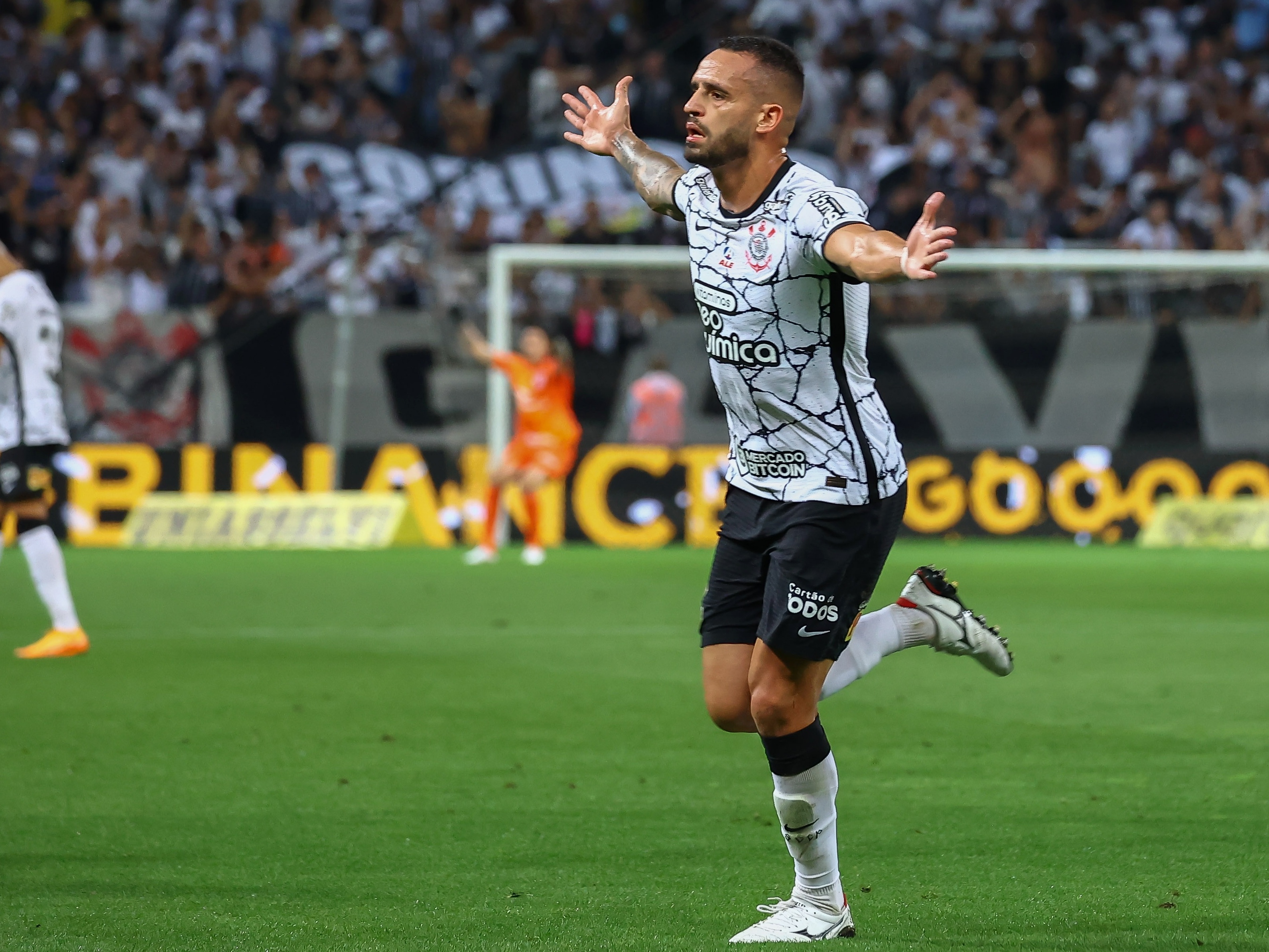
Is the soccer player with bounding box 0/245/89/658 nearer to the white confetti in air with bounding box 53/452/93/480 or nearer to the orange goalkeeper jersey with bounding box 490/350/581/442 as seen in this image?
the orange goalkeeper jersey with bounding box 490/350/581/442

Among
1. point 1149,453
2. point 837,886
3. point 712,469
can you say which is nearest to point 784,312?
point 837,886

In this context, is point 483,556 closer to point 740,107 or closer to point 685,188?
point 685,188

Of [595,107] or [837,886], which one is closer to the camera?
[837,886]

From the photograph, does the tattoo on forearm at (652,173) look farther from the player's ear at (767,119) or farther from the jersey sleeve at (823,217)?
the jersey sleeve at (823,217)

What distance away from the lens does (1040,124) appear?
908 inches

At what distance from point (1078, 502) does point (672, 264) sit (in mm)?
4884

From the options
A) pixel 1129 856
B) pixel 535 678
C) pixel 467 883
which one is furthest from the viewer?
pixel 535 678

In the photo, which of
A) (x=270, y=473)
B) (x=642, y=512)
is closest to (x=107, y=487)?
(x=270, y=473)

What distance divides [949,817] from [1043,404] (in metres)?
14.5

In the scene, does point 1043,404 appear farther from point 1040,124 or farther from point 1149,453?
point 1040,124

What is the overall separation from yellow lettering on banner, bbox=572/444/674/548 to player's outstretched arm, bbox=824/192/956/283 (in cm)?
1487

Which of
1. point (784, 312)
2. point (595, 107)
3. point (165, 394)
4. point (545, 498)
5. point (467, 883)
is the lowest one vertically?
point (545, 498)

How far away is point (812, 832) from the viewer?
4.34 meters

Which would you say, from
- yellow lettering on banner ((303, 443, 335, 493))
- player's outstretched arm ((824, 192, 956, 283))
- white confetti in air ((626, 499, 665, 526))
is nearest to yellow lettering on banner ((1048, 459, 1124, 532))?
white confetti in air ((626, 499, 665, 526))
